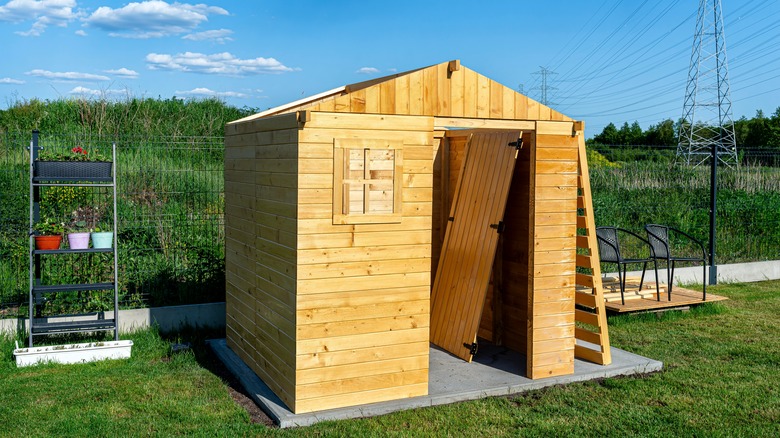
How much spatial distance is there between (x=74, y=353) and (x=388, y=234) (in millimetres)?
3506

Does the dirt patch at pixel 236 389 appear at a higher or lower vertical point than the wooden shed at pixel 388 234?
lower

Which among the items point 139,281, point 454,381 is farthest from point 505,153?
point 139,281

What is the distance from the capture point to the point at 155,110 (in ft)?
45.7

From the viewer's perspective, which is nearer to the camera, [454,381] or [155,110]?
[454,381]

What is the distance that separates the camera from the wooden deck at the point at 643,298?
8.58m

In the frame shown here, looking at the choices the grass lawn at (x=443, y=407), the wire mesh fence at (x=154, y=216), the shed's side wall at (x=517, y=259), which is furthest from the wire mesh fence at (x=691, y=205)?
the wire mesh fence at (x=154, y=216)

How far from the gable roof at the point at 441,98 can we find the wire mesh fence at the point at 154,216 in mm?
3125

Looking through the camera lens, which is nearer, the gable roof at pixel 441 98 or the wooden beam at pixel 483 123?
the gable roof at pixel 441 98

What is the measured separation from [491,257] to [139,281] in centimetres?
421

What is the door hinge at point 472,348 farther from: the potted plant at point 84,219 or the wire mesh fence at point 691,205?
the wire mesh fence at point 691,205

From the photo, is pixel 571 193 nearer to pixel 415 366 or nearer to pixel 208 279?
pixel 415 366

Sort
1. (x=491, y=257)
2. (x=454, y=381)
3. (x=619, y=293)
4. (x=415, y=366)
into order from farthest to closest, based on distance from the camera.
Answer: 1. (x=619, y=293)
2. (x=491, y=257)
3. (x=454, y=381)
4. (x=415, y=366)

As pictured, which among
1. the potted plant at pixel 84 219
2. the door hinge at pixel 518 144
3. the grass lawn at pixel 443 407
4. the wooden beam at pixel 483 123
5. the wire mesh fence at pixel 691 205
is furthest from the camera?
the wire mesh fence at pixel 691 205

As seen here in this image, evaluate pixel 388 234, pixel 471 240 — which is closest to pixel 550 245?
pixel 471 240
